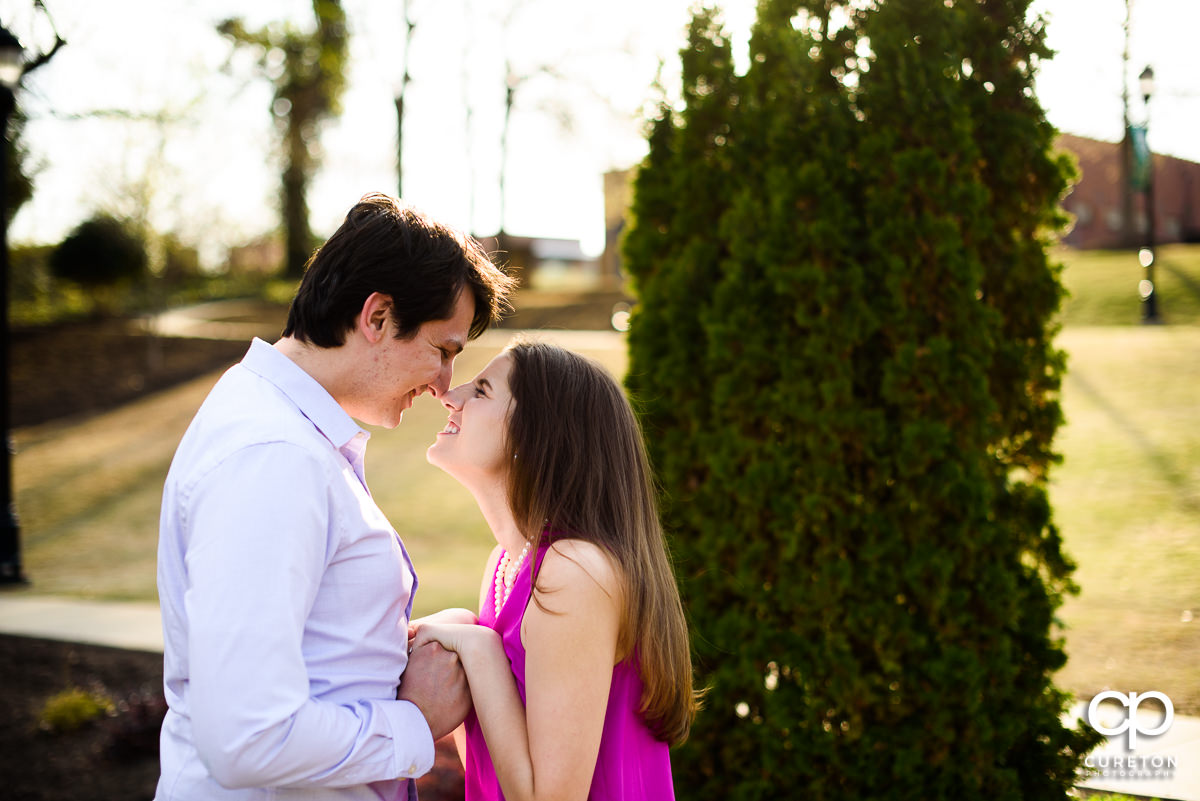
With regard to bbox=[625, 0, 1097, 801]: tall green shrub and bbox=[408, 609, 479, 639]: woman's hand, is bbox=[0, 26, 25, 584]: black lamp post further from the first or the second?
bbox=[408, 609, 479, 639]: woman's hand

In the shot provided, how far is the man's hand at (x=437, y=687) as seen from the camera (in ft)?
6.93

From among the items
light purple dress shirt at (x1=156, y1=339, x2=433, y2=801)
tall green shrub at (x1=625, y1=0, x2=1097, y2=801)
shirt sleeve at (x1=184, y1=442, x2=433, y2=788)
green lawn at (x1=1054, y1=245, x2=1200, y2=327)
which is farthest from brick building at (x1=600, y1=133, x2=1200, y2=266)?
shirt sleeve at (x1=184, y1=442, x2=433, y2=788)

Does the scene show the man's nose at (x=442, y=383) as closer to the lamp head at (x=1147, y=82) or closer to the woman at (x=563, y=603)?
the woman at (x=563, y=603)

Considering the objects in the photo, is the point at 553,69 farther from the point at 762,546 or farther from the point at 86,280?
the point at 762,546

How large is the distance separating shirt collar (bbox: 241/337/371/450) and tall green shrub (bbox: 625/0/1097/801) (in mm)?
2033

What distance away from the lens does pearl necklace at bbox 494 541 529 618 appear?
8.14 feet

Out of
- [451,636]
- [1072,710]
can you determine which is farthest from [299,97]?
[451,636]

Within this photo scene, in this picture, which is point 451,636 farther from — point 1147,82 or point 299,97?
point 299,97

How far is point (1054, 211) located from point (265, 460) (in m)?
3.36

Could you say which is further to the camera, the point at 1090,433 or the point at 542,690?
the point at 1090,433

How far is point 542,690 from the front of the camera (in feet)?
7.03

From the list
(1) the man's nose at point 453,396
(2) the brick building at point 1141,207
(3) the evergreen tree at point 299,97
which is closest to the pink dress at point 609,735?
(1) the man's nose at point 453,396

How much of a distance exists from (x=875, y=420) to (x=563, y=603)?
1.82 metres

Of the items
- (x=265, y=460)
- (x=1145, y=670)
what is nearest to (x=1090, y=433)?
(x=1145, y=670)
